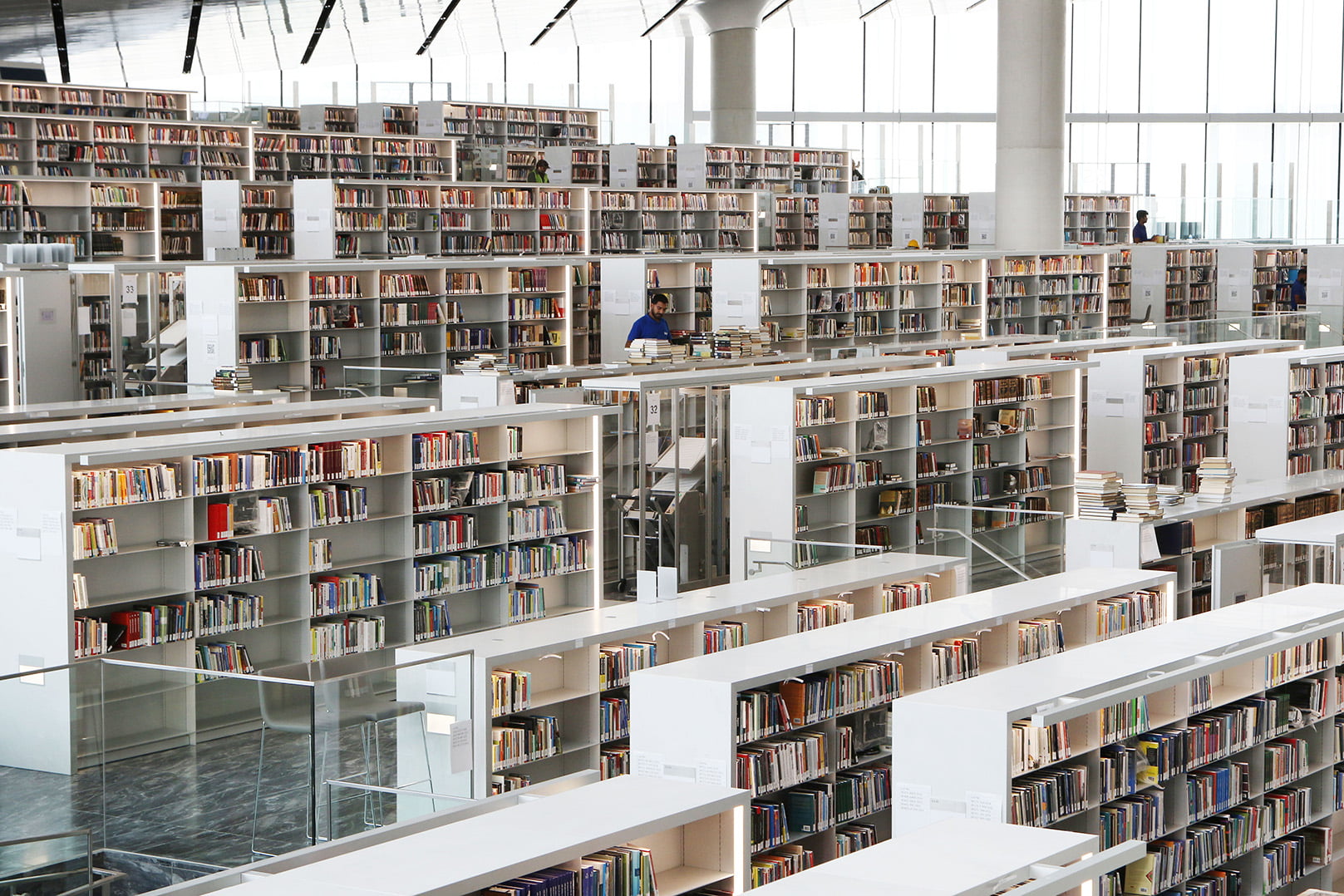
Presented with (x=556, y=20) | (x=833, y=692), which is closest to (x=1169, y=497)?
(x=833, y=692)

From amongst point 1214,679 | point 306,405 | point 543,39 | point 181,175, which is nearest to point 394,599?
point 306,405

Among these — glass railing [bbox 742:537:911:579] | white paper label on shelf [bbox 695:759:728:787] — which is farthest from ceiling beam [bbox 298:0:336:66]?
white paper label on shelf [bbox 695:759:728:787]

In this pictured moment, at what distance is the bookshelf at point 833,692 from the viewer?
21.1 ft

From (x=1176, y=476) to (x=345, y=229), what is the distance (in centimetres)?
958

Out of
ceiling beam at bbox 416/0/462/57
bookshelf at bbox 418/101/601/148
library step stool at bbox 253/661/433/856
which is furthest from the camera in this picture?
bookshelf at bbox 418/101/601/148

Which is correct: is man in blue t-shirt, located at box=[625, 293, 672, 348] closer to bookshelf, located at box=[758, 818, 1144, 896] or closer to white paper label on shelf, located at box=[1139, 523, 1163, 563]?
white paper label on shelf, located at box=[1139, 523, 1163, 563]

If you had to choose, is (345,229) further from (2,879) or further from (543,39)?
(2,879)

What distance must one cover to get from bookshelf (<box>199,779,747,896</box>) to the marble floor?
150 cm

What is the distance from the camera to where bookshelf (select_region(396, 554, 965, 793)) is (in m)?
7.19

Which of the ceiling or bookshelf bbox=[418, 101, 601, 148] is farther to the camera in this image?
bookshelf bbox=[418, 101, 601, 148]

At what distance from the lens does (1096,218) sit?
29.1 meters

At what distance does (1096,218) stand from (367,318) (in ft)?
56.3

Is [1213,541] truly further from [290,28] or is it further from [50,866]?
[290,28]

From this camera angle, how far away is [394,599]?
10023 millimetres
